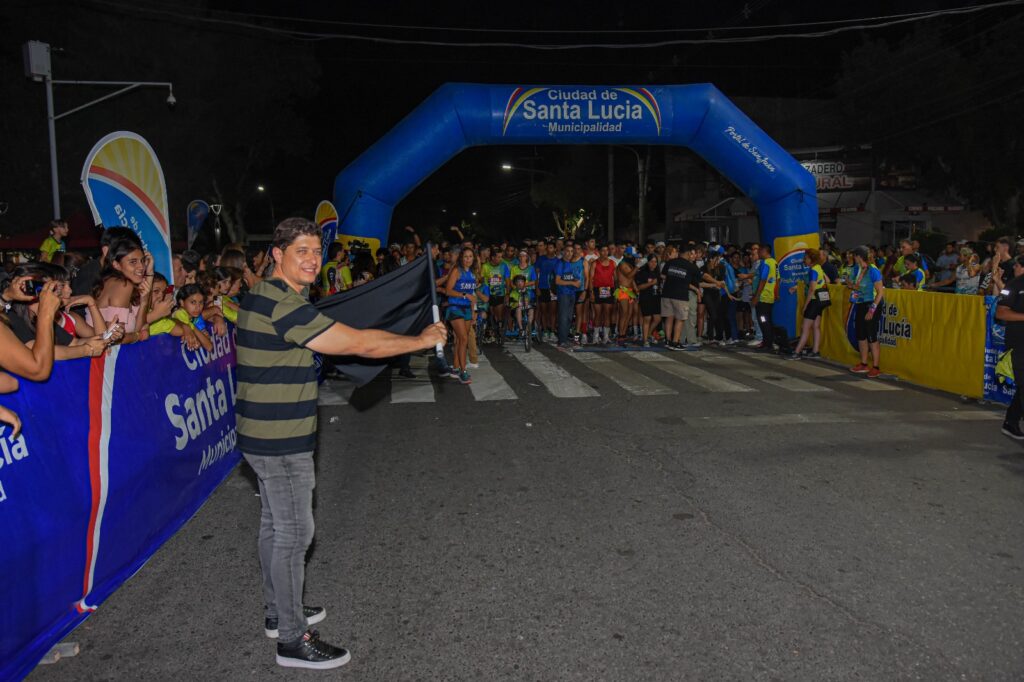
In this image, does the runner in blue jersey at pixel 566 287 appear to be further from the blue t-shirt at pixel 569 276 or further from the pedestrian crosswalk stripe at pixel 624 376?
the pedestrian crosswalk stripe at pixel 624 376

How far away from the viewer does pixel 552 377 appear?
11336 millimetres

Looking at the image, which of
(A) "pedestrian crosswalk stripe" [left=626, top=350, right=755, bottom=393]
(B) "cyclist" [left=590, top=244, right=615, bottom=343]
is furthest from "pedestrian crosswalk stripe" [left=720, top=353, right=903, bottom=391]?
(B) "cyclist" [left=590, top=244, right=615, bottom=343]

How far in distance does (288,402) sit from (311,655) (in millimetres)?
1184

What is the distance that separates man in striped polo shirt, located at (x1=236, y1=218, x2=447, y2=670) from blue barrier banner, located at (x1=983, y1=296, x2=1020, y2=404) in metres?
8.41

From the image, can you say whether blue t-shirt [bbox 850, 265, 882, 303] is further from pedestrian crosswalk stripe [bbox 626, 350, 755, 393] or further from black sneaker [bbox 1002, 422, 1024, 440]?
black sneaker [bbox 1002, 422, 1024, 440]

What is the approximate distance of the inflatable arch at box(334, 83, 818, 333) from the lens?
14891mm

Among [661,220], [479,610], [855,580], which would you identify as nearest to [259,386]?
[479,610]

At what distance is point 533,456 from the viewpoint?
705 cm

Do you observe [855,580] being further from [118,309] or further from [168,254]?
[168,254]

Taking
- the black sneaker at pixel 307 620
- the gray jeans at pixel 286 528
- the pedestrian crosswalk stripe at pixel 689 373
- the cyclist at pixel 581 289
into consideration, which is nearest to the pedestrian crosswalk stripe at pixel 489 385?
the pedestrian crosswalk stripe at pixel 689 373

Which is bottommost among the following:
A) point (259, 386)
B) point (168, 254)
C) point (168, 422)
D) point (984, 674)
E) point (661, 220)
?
point (984, 674)

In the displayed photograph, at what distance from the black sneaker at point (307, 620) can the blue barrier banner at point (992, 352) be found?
8.65 metres

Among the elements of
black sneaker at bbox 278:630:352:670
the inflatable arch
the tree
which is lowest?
black sneaker at bbox 278:630:352:670

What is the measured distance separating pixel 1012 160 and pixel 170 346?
3682 centimetres
